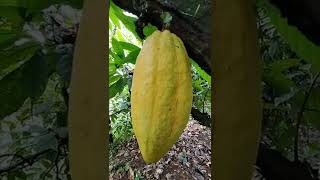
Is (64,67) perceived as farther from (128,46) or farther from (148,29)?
(128,46)

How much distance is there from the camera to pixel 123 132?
2.00 metres

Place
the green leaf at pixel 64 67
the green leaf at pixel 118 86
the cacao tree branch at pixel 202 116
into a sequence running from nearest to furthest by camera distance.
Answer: the green leaf at pixel 64 67, the green leaf at pixel 118 86, the cacao tree branch at pixel 202 116

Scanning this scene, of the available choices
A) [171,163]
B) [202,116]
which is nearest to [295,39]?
A: [202,116]

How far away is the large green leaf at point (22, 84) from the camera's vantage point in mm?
608

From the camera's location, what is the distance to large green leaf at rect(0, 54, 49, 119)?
61 cm

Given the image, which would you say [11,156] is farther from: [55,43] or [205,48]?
[205,48]

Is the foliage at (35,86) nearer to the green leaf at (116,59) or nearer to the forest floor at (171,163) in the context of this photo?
the green leaf at (116,59)

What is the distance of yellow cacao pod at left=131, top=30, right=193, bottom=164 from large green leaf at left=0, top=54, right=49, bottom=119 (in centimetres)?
19

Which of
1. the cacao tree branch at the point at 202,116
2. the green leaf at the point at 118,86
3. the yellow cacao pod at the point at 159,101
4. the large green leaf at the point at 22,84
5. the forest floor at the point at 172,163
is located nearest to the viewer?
the yellow cacao pod at the point at 159,101

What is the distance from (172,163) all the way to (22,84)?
5.27 feet

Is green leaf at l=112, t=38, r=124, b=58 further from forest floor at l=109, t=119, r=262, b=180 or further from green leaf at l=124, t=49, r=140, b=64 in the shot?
forest floor at l=109, t=119, r=262, b=180

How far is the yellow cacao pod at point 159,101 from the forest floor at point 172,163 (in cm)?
155

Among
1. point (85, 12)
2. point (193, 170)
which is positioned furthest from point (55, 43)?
point (193, 170)

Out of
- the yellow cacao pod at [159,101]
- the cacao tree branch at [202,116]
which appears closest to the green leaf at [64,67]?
the yellow cacao pod at [159,101]
